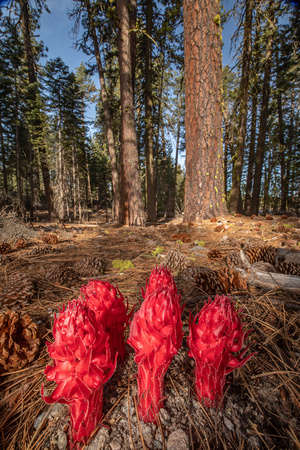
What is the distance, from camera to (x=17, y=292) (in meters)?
1.57

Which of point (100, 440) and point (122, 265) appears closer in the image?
point (100, 440)

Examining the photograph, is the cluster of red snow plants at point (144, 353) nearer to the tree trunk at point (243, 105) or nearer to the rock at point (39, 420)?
the rock at point (39, 420)

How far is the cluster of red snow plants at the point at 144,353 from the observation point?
2.07 feet

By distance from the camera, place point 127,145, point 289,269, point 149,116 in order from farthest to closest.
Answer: point 149,116 → point 127,145 → point 289,269

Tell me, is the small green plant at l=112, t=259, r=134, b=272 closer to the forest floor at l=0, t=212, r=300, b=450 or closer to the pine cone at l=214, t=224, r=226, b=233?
the forest floor at l=0, t=212, r=300, b=450

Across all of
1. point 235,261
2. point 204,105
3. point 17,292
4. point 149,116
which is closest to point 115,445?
point 17,292

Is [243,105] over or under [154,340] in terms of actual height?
over

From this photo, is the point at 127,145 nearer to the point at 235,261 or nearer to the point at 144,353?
the point at 235,261

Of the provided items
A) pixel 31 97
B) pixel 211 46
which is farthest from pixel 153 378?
pixel 31 97

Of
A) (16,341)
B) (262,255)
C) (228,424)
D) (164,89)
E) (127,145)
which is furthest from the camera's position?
(164,89)

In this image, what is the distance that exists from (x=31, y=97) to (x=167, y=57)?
907 cm

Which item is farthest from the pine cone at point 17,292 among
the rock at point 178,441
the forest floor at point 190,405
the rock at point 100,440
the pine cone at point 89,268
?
the rock at point 178,441

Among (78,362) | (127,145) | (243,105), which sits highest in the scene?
(243,105)

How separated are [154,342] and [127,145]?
18.1ft
